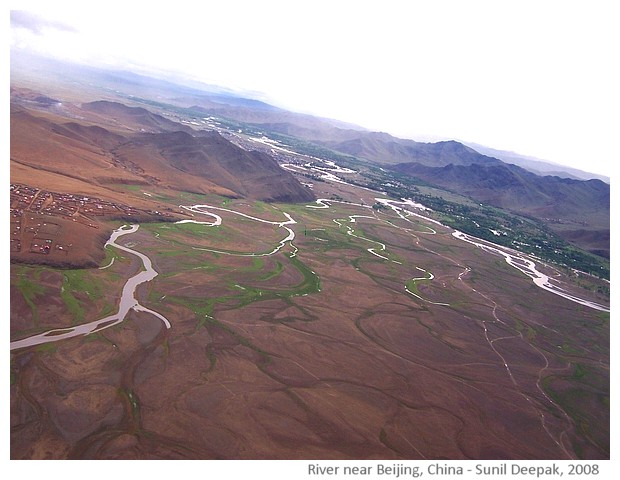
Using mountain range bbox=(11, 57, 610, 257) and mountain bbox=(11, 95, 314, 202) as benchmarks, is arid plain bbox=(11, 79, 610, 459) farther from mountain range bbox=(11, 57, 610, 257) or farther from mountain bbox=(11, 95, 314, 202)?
mountain range bbox=(11, 57, 610, 257)

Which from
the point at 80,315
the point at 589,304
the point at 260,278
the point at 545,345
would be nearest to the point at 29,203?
the point at 80,315

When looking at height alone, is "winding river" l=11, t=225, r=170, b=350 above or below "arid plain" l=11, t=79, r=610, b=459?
below

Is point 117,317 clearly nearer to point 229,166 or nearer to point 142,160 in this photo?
point 142,160

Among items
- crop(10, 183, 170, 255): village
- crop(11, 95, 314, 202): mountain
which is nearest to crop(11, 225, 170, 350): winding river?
crop(10, 183, 170, 255): village

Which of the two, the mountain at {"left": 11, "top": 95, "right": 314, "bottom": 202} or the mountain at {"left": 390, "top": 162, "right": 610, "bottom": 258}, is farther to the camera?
the mountain at {"left": 390, "top": 162, "right": 610, "bottom": 258}

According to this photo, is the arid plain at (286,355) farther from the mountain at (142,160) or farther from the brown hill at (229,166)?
the brown hill at (229,166)

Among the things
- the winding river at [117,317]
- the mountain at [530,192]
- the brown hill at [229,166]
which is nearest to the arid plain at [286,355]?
the winding river at [117,317]

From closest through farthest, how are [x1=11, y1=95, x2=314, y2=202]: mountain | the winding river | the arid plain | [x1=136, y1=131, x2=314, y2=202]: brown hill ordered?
the arid plain, the winding river, [x1=11, y1=95, x2=314, y2=202]: mountain, [x1=136, y1=131, x2=314, y2=202]: brown hill
